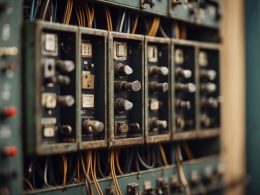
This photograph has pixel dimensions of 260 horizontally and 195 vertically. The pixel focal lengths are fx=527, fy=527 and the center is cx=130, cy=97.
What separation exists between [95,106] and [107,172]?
0.43 meters

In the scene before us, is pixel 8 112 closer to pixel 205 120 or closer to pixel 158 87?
pixel 158 87

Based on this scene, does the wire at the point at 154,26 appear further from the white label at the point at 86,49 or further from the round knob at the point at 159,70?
the white label at the point at 86,49

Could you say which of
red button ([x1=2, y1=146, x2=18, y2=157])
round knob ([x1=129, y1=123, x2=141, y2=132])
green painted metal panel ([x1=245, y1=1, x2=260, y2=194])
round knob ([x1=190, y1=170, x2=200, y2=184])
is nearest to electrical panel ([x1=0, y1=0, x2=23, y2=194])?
red button ([x1=2, y1=146, x2=18, y2=157])

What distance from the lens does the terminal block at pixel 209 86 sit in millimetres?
3721

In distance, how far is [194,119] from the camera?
11.9ft

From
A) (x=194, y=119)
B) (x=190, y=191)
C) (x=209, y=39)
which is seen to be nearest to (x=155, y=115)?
(x=194, y=119)

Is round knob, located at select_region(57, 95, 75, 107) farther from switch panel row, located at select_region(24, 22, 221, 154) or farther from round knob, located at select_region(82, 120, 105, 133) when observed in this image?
round knob, located at select_region(82, 120, 105, 133)

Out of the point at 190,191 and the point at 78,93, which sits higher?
the point at 78,93

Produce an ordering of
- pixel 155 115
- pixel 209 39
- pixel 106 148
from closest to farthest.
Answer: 1. pixel 106 148
2. pixel 155 115
3. pixel 209 39

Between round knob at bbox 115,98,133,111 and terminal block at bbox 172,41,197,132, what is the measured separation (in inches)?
21.5

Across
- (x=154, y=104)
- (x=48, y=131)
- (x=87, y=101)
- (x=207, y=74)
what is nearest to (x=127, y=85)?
(x=87, y=101)

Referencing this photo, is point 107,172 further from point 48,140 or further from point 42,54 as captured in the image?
point 42,54

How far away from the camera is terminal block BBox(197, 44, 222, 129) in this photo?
3721 mm

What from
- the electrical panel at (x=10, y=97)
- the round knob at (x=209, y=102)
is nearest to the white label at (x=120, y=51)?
the electrical panel at (x=10, y=97)
